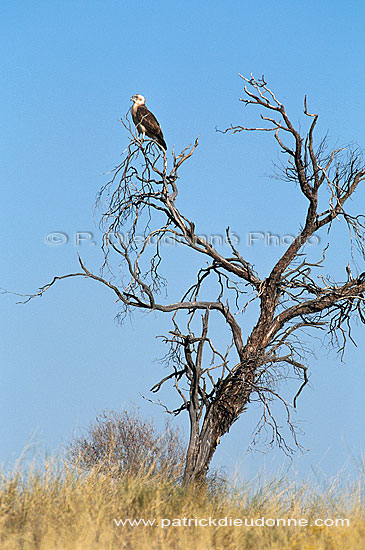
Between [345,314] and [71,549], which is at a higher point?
[345,314]

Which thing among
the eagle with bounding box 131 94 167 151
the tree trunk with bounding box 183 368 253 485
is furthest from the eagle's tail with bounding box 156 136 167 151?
the tree trunk with bounding box 183 368 253 485

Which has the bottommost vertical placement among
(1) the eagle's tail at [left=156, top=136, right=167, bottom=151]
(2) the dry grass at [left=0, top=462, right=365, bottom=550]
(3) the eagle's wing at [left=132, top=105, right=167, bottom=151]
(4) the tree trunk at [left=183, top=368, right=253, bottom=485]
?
(2) the dry grass at [left=0, top=462, right=365, bottom=550]

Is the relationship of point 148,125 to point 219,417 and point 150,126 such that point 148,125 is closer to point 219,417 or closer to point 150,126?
point 150,126

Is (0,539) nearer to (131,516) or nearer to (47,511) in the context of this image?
(47,511)

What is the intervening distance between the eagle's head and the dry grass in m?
4.21

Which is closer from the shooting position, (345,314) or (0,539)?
(0,539)

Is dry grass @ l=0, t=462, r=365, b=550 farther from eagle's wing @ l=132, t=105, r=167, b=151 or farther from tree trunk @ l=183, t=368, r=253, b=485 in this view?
eagle's wing @ l=132, t=105, r=167, b=151

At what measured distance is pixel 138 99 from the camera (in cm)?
818

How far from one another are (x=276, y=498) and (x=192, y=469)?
124cm

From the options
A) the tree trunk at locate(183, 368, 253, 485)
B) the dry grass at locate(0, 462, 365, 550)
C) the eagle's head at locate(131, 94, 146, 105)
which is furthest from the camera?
the eagle's head at locate(131, 94, 146, 105)

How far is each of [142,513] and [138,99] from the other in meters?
4.80

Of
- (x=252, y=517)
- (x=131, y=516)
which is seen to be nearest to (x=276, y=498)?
(x=252, y=517)

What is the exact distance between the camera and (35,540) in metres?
4.98

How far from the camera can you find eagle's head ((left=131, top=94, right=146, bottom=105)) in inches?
320
